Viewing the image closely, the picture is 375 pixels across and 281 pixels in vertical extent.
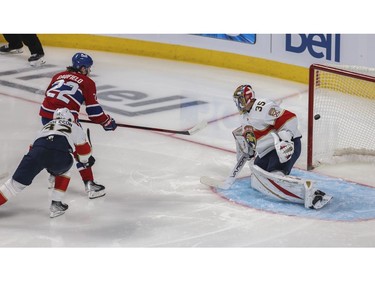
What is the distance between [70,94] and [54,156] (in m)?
0.46

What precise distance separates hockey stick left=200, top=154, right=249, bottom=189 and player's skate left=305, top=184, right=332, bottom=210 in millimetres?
512

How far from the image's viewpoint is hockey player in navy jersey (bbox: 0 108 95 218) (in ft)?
18.7

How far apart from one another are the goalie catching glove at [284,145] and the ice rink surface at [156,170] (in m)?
0.36

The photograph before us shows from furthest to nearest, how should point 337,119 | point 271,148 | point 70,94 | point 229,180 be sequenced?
point 337,119
point 229,180
point 271,148
point 70,94

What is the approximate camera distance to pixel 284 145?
5.95m

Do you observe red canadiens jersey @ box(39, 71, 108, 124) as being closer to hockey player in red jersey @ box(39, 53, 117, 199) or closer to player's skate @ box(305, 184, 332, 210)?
hockey player in red jersey @ box(39, 53, 117, 199)

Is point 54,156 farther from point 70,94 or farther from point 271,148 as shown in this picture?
point 271,148

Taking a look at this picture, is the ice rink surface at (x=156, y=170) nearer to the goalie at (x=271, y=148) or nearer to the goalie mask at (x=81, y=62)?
the goalie at (x=271, y=148)

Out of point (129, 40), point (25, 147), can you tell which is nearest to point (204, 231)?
point (25, 147)

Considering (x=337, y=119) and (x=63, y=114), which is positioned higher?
(x=63, y=114)

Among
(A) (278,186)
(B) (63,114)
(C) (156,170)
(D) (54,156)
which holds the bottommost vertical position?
(C) (156,170)

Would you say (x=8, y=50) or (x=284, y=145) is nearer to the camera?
(x=284, y=145)

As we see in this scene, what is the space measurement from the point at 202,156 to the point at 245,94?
3.67 feet

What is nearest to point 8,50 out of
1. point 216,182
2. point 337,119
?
point 337,119
